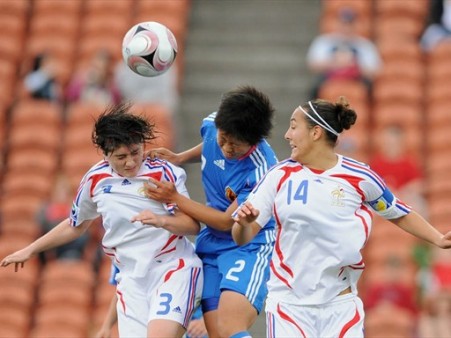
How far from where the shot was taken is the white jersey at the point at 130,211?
27.2ft

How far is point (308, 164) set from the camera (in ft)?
26.0

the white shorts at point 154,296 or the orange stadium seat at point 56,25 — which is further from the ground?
the orange stadium seat at point 56,25

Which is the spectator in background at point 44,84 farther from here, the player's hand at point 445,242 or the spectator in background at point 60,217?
the player's hand at point 445,242

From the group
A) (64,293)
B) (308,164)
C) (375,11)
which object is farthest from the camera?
(375,11)

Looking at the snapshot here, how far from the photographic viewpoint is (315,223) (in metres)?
7.73

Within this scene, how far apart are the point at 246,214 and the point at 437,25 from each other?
342 inches

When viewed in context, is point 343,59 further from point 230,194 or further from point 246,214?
point 246,214

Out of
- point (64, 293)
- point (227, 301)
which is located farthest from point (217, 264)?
point (64, 293)

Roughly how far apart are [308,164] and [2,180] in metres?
7.38

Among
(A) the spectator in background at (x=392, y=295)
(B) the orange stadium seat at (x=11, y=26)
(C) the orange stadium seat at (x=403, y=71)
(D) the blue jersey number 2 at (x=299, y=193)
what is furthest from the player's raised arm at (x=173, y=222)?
(B) the orange stadium seat at (x=11, y=26)

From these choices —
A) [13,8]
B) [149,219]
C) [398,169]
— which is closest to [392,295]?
[398,169]


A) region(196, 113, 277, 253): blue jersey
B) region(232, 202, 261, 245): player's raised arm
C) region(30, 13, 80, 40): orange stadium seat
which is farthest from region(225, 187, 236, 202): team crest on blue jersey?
region(30, 13, 80, 40): orange stadium seat

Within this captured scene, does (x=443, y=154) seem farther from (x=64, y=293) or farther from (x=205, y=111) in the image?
(x=64, y=293)

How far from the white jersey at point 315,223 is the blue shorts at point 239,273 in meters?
0.37
